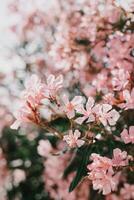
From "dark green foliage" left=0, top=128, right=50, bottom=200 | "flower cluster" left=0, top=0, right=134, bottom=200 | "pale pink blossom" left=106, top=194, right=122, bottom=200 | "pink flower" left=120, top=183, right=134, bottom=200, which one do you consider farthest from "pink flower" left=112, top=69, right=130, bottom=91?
"dark green foliage" left=0, top=128, right=50, bottom=200

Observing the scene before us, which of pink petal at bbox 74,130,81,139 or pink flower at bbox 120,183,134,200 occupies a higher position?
pink petal at bbox 74,130,81,139

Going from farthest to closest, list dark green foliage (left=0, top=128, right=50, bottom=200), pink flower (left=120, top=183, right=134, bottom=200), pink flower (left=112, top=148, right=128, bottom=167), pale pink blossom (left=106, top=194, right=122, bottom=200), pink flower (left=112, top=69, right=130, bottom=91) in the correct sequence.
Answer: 1. dark green foliage (left=0, top=128, right=50, bottom=200)
2. pale pink blossom (left=106, top=194, right=122, bottom=200)
3. pink flower (left=120, top=183, right=134, bottom=200)
4. pink flower (left=112, top=69, right=130, bottom=91)
5. pink flower (left=112, top=148, right=128, bottom=167)

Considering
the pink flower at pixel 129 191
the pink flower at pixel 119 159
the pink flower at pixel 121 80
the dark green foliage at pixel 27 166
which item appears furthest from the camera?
the dark green foliage at pixel 27 166

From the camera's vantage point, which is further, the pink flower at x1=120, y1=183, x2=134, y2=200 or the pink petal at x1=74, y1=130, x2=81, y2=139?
the pink flower at x1=120, y1=183, x2=134, y2=200

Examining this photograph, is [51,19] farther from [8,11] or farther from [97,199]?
[97,199]

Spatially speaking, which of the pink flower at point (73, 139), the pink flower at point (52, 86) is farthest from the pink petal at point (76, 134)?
the pink flower at point (52, 86)

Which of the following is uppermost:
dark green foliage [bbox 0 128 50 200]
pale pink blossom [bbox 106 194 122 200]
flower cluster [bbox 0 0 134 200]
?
flower cluster [bbox 0 0 134 200]

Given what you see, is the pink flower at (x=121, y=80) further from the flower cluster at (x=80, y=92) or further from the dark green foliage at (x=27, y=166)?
the dark green foliage at (x=27, y=166)

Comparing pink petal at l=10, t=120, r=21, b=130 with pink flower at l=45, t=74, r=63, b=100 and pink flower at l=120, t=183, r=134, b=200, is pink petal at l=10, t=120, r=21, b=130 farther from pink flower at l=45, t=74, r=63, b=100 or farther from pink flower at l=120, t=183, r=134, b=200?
pink flower at l=120, t=183, r=134, b=200

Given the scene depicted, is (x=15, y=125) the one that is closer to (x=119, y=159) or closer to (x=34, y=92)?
(x=34, y=92)
